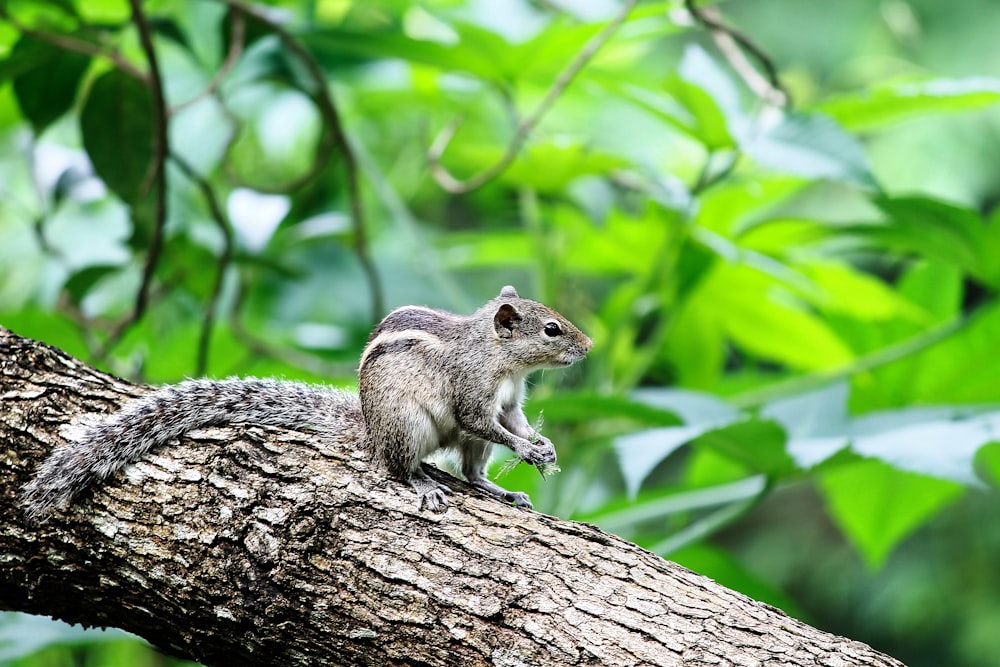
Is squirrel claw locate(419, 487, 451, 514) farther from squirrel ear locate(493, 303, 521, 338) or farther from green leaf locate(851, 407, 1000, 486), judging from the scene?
green leaf locate(851, 407, 1000, 486)

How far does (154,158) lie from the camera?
2.22 m

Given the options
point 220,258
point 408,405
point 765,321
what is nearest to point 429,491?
point 408,405

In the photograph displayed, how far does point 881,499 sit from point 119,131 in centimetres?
189

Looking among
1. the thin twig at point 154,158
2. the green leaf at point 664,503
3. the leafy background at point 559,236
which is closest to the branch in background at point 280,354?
the leafy background at point 559,236

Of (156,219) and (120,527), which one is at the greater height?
(156,219)

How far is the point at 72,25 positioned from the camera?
2.38m

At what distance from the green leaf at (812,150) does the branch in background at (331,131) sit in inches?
36.7

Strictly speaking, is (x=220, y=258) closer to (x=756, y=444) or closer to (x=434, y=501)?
(x=434, y=501)

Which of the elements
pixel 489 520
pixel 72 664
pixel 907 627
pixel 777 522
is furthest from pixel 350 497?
pixel 777 522

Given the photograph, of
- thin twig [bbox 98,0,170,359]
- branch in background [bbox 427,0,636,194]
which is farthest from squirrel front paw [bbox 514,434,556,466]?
thin twig [bbox 98,0,170,359]

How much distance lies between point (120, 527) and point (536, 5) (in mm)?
1732

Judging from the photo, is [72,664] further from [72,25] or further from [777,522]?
[777,522]

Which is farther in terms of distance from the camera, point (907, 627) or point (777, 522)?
point (777, 522)

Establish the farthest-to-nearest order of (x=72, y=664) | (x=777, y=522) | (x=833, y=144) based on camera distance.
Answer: (x=777, y=522) → (x=72, y=664) → (x=833, y=144)
